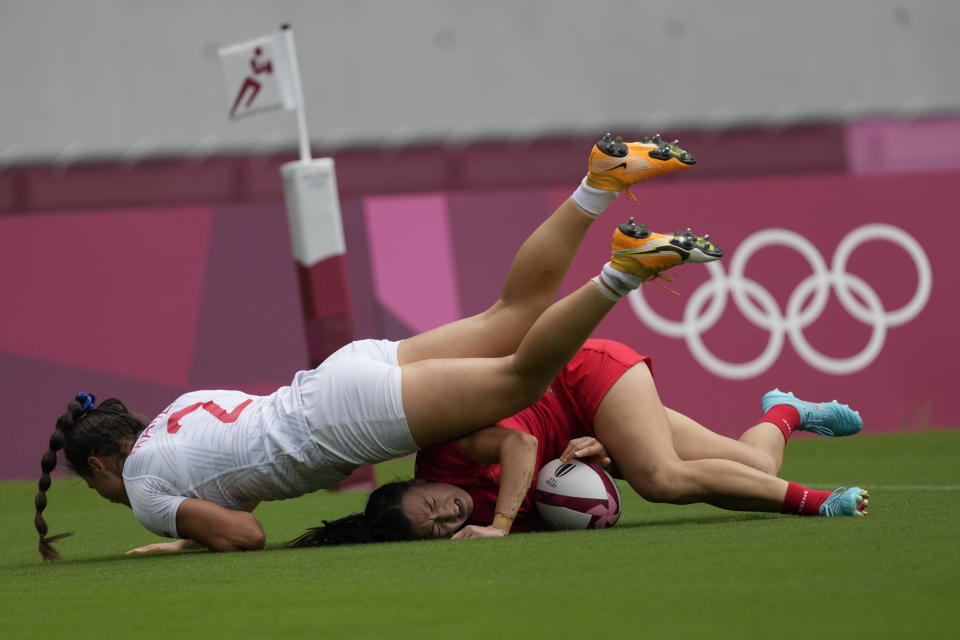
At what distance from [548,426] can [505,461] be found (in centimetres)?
50

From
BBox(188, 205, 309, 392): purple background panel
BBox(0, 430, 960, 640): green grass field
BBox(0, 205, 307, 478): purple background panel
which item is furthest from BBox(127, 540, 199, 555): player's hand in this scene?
BBox(188, 205, 309, 392): purple background panel

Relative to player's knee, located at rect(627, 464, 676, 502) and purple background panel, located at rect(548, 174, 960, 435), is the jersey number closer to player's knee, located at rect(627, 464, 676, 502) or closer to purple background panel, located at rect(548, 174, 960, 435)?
player's knee, located at rect(627, 464, 676, 502)

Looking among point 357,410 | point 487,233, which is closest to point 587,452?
point 357,410

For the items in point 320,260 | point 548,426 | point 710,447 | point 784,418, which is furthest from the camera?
point 320,260

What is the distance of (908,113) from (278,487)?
37.1 ft

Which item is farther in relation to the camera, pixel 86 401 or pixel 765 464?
pixel 765 464

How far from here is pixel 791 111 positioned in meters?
20.3

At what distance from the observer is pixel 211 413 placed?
20.9ft

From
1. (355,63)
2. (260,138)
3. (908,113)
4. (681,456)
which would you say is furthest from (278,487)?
(355,63)

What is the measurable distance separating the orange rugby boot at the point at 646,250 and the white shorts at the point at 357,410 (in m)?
1.12

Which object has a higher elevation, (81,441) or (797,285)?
(81,441)

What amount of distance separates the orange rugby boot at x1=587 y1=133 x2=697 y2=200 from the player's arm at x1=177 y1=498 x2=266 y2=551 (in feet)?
6.89

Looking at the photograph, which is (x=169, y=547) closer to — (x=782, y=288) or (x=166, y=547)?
(x=166, y=547)

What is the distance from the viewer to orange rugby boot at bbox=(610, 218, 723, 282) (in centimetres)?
544
